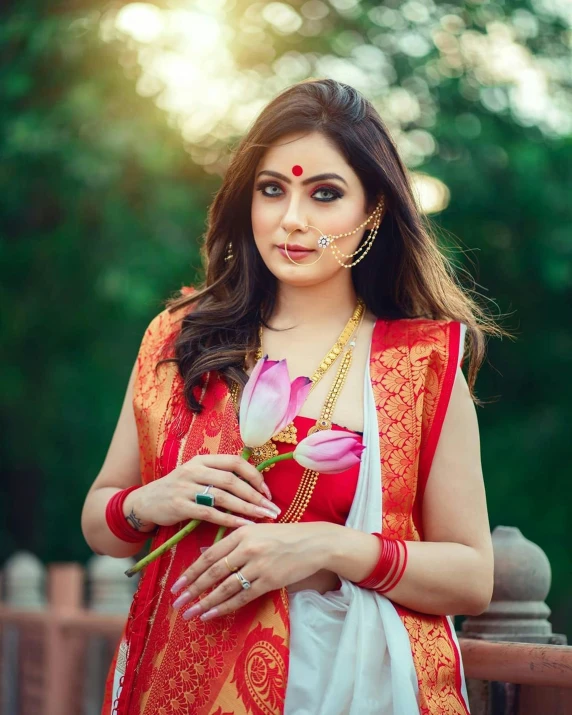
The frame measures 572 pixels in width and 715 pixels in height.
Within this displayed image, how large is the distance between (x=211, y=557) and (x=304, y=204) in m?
0.78

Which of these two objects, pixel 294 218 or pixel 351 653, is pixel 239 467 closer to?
pixel 351 653

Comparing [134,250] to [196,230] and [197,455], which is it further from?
[197,455]

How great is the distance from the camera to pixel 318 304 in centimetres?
250

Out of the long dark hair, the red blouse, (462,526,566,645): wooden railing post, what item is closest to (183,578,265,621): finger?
the red blouse

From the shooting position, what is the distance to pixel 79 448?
7.51 m

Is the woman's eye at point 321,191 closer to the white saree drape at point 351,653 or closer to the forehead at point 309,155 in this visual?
the forehead at point 309,155

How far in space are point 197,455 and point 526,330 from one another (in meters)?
4.76

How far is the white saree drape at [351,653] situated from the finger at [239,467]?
0.23 m

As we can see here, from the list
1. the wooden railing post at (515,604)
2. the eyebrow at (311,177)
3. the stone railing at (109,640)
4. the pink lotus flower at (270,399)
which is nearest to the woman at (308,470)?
the eyebrow at (311,177)

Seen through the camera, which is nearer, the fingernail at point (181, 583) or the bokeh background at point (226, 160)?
the fingernail at point (181, 583)

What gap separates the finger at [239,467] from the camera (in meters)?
2.08

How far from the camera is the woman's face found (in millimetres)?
2340

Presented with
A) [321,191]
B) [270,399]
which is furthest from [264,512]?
[321,191]

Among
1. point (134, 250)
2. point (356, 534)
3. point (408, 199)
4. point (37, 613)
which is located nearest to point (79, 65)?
point (134, 250)
